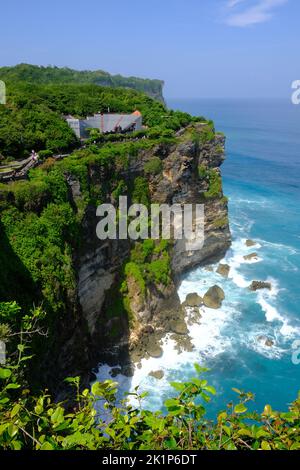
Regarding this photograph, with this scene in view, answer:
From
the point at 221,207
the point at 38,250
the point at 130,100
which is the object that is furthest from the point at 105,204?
the point at 130,100

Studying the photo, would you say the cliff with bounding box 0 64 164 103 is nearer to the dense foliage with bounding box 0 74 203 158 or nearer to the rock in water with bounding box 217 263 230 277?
the dense foliage with bounding box 0 74 203 158

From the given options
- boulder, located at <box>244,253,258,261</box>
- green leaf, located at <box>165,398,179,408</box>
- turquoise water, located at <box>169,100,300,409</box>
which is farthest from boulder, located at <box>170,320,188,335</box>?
green leaf, located at <box>165,398,179,408</box>

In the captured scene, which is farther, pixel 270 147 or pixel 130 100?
pixel 270 147

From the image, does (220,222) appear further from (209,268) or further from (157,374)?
(157,374)

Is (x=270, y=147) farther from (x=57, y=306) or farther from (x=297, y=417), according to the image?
(x=297, y=417)
